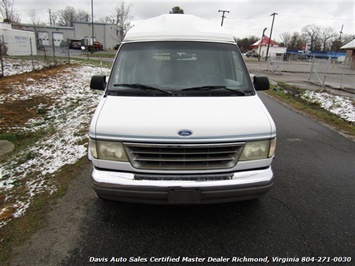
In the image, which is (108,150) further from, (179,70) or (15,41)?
(15,41)

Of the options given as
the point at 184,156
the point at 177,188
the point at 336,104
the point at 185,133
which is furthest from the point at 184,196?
the point at 336,104

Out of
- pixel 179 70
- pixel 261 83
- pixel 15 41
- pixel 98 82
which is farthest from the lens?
pixel 15 41

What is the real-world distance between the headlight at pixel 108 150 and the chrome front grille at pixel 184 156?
74 millimetres

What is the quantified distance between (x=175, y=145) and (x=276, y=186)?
7.17 feet

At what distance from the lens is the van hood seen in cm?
256

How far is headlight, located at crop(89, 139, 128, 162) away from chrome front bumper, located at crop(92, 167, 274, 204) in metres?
0.17

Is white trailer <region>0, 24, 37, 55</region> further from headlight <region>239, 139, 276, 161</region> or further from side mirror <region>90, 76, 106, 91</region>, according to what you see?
headlight <region>239, 139, 276, 161</region>

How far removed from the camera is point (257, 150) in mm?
2760

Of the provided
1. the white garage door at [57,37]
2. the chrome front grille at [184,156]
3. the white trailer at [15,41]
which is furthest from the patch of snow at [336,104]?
the white garage door at [57,37]

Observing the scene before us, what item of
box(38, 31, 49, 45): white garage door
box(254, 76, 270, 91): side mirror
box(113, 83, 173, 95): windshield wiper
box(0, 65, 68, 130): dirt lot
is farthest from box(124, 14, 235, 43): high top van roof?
box(38, 31, 49, 45): white garage door

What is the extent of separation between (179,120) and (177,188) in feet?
2.27

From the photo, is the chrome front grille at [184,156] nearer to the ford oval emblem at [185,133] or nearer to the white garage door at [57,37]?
the ford oval emblem at [185,133]

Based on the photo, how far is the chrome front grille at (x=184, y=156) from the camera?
260cm

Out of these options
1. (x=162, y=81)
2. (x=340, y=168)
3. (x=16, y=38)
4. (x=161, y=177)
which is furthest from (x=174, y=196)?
(x=16, y=38)
